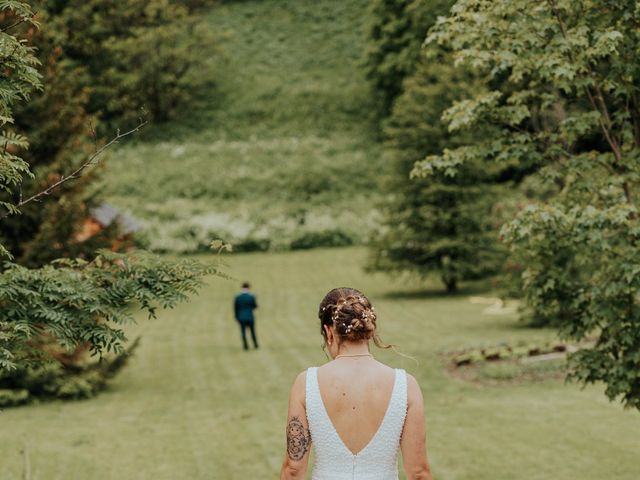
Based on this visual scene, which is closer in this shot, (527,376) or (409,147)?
(527,376)

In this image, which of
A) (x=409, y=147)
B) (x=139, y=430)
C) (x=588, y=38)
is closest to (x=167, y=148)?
(x=409, y=147)

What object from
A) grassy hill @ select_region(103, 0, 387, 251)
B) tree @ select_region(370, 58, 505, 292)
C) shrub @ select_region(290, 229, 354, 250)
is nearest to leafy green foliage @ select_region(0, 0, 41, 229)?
tree @ select_region(370, 58, 505, 292)

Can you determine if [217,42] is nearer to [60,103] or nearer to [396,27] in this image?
[396,27]

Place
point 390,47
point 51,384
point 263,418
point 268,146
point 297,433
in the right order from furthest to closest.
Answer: point 268,146
point 390,47
point 51,384
point 263,418
point 297,433

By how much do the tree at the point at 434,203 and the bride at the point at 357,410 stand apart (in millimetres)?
26364

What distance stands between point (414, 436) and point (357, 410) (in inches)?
12.3

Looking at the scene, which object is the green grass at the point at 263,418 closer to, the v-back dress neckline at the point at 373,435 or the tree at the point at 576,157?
the tree at the point at 576,157

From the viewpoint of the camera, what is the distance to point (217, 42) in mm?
64438

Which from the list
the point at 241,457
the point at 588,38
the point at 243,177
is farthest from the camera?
the point at 243,177

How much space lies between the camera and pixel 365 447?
446 centimetres

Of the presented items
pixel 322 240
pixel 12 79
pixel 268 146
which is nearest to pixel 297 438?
pixel 12 79

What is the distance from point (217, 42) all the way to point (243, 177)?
1595 centimetres

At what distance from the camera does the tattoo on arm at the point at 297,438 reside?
15.0 ft

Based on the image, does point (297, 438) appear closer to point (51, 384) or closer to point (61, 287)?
point (61, 287)
